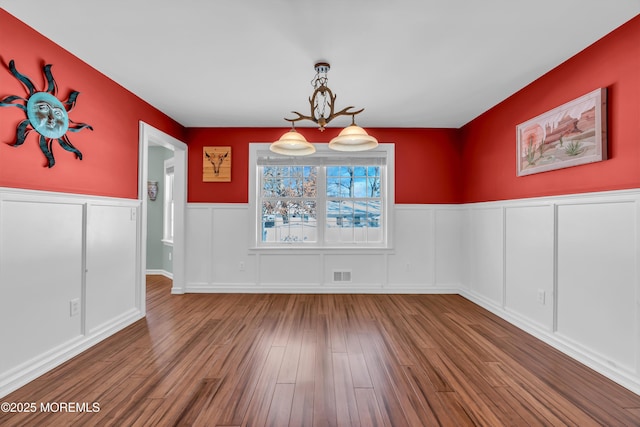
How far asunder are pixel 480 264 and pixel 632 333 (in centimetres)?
200

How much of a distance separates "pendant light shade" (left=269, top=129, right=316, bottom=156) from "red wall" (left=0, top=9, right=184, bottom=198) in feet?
5.57

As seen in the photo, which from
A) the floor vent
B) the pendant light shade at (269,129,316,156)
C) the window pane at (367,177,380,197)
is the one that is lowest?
the floor vent

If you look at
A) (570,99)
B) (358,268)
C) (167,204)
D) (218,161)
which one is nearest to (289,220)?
(358,268)

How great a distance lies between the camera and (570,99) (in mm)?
2627

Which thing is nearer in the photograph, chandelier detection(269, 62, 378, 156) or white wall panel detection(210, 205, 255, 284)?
chandelier detection(269, 62, 378, 156)

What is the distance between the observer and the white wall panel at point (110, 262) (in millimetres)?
2744

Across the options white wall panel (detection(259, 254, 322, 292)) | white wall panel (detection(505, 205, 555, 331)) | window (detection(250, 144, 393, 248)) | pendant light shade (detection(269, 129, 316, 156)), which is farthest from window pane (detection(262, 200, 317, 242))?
white wall panel (detection(505, 205, 555, 331))

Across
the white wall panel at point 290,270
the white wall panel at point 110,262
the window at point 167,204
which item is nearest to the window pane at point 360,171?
the white wall panel at point 290,270

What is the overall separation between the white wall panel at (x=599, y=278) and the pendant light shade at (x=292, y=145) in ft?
7.95

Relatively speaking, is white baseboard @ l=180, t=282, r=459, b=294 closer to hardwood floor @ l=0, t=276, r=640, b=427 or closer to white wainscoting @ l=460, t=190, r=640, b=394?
white wainscoting @ l=460, t=190, r=640, b=394

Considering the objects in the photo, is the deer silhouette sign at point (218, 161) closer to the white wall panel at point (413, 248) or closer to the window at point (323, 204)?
the window at point (323, 204)

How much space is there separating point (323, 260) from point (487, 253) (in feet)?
7.52

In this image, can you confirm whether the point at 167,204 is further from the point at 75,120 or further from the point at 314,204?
the point at 75,120

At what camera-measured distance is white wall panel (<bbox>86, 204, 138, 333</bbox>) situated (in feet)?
9.00
